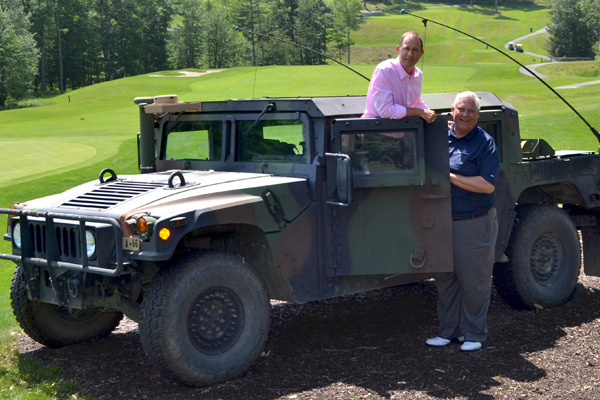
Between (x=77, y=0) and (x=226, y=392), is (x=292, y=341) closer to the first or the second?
(x=226, y=392)

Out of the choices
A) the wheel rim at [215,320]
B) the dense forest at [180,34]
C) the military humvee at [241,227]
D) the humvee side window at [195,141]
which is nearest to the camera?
the military humvee at [241,227]

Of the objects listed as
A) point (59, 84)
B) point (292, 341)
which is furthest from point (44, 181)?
point (59, 84)

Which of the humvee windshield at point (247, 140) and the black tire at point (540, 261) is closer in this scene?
the humvee windshield at point (247, 140)

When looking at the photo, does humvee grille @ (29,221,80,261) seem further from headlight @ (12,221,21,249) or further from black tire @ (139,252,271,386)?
black tire @ (139,252,271,386)

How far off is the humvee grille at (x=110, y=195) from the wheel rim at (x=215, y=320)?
90 cm

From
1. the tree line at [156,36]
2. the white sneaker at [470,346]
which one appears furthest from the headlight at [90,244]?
the tree line at [156,36]

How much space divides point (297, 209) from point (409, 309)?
2.11 meters

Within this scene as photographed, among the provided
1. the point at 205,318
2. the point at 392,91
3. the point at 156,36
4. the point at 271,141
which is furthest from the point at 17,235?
the point at 156,36

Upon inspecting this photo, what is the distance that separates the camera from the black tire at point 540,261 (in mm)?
7285

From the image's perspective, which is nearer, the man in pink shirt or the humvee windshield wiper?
the man in pink shirt

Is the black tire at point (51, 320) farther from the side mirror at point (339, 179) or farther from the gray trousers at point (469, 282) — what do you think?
the gray trousers at point (469, 282)

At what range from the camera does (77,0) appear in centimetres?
8475

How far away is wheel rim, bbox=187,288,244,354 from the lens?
218 inches

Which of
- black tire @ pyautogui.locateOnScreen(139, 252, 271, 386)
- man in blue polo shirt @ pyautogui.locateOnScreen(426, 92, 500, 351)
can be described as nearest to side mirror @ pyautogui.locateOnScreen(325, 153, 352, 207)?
black tire @ pyautogui.locateOnScreen(139, 252, 271, 386)
